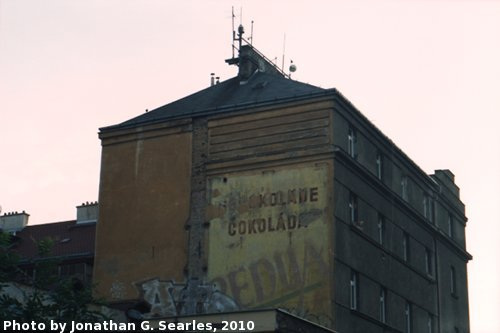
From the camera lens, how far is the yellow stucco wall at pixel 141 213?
145ft

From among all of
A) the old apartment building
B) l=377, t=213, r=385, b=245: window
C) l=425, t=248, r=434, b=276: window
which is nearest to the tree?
the old apartment building

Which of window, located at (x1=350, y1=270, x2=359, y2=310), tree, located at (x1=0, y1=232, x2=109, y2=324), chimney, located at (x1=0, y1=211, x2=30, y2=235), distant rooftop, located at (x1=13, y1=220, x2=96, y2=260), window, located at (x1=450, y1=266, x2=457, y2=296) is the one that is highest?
A: chimney, located at (x1=0, y1=211, x2=30, y2=235)

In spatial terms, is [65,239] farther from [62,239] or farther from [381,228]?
[381,228]

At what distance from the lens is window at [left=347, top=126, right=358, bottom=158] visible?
43.8 metres

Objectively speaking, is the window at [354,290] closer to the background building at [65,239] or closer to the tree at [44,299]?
the background building at [65,239]

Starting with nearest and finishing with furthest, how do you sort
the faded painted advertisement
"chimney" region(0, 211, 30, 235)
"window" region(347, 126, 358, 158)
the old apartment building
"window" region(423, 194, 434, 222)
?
the faded painted advertisement, the old apartment building, "window" region(347, 126, 358, 158), "window" region(423, 194, 434, 222), "chimney" region(0, 211, 30, 235)

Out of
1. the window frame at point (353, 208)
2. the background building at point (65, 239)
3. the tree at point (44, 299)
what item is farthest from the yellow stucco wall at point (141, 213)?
the tree at point (44, 299)

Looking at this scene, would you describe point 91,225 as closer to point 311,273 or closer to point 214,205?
point 214,205

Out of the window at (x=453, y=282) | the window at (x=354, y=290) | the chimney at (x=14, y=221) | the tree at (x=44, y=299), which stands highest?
the chimney at (x=14, y=221)

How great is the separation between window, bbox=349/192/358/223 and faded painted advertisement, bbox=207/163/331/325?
→ 80.5 inches

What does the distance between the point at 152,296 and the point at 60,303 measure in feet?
54.8

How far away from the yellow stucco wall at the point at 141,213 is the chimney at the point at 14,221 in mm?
14074

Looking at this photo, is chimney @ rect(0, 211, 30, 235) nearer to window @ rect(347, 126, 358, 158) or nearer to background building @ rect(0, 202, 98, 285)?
background building @ rect(0, 202, 98, 285)

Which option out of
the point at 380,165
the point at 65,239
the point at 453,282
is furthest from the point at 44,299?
the point at 453,282
